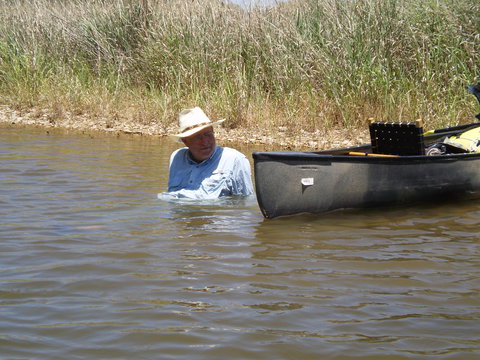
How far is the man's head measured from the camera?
680 centimetres

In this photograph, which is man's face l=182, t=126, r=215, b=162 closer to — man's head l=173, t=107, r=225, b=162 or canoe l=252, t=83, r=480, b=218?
man's head l=173, t=107, r=225, b=162

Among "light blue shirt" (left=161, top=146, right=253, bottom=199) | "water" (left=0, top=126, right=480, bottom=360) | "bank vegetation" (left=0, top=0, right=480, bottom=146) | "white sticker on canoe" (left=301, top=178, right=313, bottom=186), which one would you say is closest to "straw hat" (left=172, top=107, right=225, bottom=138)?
"light blue shirt" (left=161, top=146, right=253, bottom=199)

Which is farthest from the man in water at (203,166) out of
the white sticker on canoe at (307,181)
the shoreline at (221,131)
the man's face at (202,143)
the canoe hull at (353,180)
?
the shoreline at (221,131)

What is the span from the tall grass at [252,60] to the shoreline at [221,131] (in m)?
0.19

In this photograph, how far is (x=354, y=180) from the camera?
7.34m

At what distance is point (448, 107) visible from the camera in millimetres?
12000

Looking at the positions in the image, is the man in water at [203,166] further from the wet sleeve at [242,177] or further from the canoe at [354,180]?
the canoe at [354,180]

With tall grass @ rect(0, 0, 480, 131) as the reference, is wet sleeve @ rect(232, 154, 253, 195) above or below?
below

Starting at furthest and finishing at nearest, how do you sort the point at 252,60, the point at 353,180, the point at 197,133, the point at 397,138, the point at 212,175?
1. the point at 252,60
2. the point at 397,138
3. the point at 353,180
4. the point at 212,175
5. the point at 197,133

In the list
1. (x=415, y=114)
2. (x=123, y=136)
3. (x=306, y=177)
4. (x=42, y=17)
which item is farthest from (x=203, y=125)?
(x=42, y=17)

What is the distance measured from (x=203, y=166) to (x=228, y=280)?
2.22 m

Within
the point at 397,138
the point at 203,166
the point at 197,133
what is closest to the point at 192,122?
the point at 197,133

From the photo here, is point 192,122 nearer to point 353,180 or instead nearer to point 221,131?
point 353,180

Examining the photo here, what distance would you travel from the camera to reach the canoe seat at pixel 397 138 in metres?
7.94
